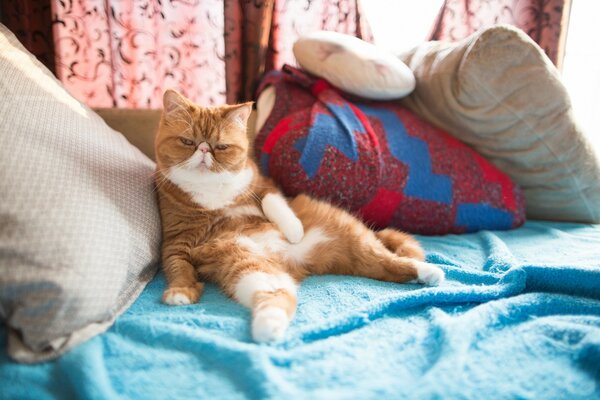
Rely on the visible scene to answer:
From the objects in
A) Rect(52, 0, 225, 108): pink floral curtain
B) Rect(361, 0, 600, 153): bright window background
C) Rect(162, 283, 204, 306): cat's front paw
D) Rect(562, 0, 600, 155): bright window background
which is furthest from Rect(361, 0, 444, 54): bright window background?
Rect(162, 283, 204, 306): cat's front paw

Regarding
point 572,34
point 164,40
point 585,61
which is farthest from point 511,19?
point 164,40

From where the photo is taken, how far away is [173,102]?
123 centimetres

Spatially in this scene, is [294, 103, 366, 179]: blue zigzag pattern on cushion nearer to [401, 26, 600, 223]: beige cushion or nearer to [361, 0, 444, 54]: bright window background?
[401, 26, 600, 223]: beige cushion

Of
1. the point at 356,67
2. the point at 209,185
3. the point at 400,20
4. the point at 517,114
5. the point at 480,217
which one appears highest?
the point at 400,20

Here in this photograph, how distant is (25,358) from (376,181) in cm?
115

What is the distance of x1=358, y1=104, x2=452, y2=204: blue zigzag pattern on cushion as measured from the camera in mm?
1493

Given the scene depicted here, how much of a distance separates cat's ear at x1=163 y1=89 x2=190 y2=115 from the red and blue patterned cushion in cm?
40

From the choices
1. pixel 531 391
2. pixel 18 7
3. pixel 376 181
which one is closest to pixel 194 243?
pixel 376 181

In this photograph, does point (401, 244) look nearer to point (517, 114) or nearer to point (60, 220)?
point (517, 114)

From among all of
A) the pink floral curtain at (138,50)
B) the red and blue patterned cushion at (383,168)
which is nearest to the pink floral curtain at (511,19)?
the red and blue patterned cushion at (383,168)

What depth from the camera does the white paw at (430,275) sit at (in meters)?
1.09

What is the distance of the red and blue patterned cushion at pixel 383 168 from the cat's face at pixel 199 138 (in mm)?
252

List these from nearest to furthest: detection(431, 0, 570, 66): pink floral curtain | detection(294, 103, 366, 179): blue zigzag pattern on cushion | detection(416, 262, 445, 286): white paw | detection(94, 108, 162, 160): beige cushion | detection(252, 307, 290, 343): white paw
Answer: detection(252, 307, 290, 343): white paw
detection(416, 262, 445, 286): white paw
detection(294, 103, 366, 179): blue zigzag pattern on cushion
detection(94, 108, 162, 160): beige cushion
detection(431, 0, 570, 66): pink floral curtain

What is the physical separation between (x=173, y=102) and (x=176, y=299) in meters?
0.64
